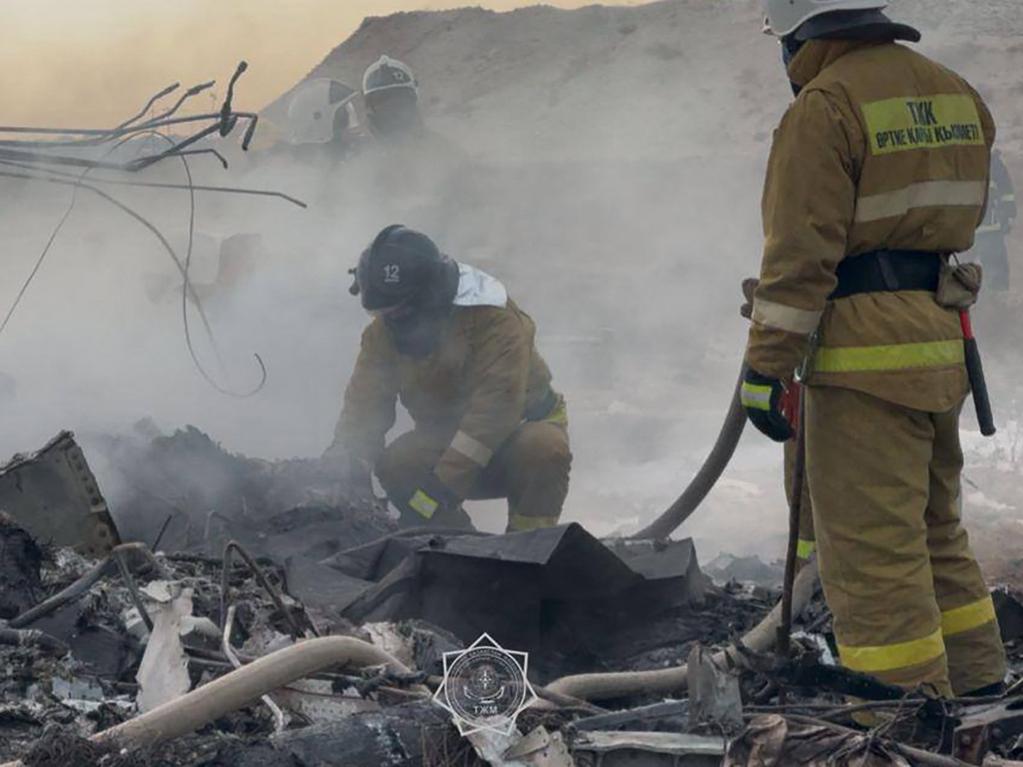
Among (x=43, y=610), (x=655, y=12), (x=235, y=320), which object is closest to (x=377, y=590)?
(x=43, y=610)

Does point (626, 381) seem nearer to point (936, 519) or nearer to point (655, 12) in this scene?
point (936, 519)

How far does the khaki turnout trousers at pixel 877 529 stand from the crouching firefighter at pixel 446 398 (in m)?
3.06

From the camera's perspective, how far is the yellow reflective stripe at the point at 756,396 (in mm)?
3562

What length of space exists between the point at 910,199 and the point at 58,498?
2.66 metres

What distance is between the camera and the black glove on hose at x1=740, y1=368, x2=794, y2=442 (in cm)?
356

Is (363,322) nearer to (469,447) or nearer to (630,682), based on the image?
(469,447)

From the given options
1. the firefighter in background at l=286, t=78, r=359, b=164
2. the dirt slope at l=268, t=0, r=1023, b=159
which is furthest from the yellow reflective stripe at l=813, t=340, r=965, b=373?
the dirt slope at l=268, t=0, r=1023, b=159

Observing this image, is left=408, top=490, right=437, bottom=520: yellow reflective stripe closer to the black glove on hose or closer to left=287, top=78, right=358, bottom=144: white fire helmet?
the black glove on hose

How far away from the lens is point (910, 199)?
3.47 m

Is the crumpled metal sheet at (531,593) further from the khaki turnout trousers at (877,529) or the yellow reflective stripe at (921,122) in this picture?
the yellow reflective stripe at (921,122)

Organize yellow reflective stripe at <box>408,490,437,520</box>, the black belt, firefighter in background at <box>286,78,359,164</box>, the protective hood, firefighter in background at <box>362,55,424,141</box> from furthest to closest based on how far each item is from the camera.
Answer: firefighter in background at <box>286,78,359,164</box>, firefighter in background at <box>362,55,424,141</box>, the protective hood, yellow reflective stripe at <box>408,490,437,520</box>, the black belt

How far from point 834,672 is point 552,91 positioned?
21799 millimetres

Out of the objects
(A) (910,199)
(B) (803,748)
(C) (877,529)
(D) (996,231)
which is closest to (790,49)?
(A) (910,199)

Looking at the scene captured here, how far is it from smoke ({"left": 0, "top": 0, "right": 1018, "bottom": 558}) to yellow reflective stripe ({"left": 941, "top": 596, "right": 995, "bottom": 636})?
13.4ft
